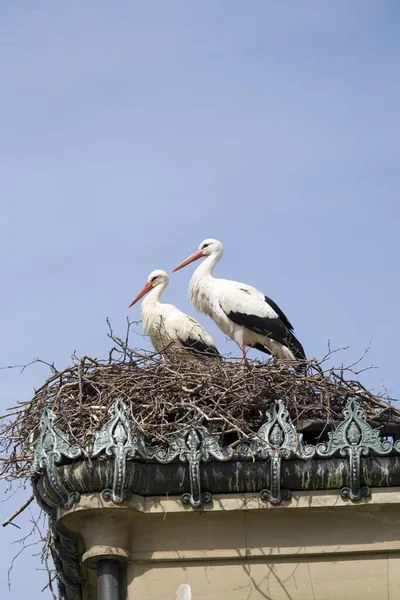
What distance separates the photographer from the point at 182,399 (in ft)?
39.9

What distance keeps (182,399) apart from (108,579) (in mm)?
1726

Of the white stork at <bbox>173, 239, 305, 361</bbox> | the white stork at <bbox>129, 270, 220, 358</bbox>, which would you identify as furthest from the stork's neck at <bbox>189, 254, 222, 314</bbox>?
the white stork at <bbox>129, 270, 220, 358</bbox>

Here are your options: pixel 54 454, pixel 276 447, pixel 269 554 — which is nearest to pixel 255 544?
pixel 269 554

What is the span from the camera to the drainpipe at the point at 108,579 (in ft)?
36.5

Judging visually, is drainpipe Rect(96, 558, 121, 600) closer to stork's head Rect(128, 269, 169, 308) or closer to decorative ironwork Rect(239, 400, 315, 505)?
decorative ironwork Rect(239, 400, 315, 505)

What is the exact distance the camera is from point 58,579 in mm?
12156

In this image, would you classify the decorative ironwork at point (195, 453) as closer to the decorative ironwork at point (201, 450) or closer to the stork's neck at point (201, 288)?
the decorative ironwork at point (201, 450)

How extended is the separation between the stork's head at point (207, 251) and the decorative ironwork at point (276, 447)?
6.74 m

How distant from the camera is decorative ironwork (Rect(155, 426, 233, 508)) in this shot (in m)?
11.3

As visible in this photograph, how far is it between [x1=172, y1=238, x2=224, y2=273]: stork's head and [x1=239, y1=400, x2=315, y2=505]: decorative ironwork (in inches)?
265

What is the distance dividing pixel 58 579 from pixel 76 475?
4.62 feet

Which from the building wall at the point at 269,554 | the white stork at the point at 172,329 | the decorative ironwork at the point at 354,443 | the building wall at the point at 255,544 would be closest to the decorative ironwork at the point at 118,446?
the building wall at the point at 255,544

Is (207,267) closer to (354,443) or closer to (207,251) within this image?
(207,251)

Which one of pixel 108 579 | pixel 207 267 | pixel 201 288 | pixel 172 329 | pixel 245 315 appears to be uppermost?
pixel 207 267
